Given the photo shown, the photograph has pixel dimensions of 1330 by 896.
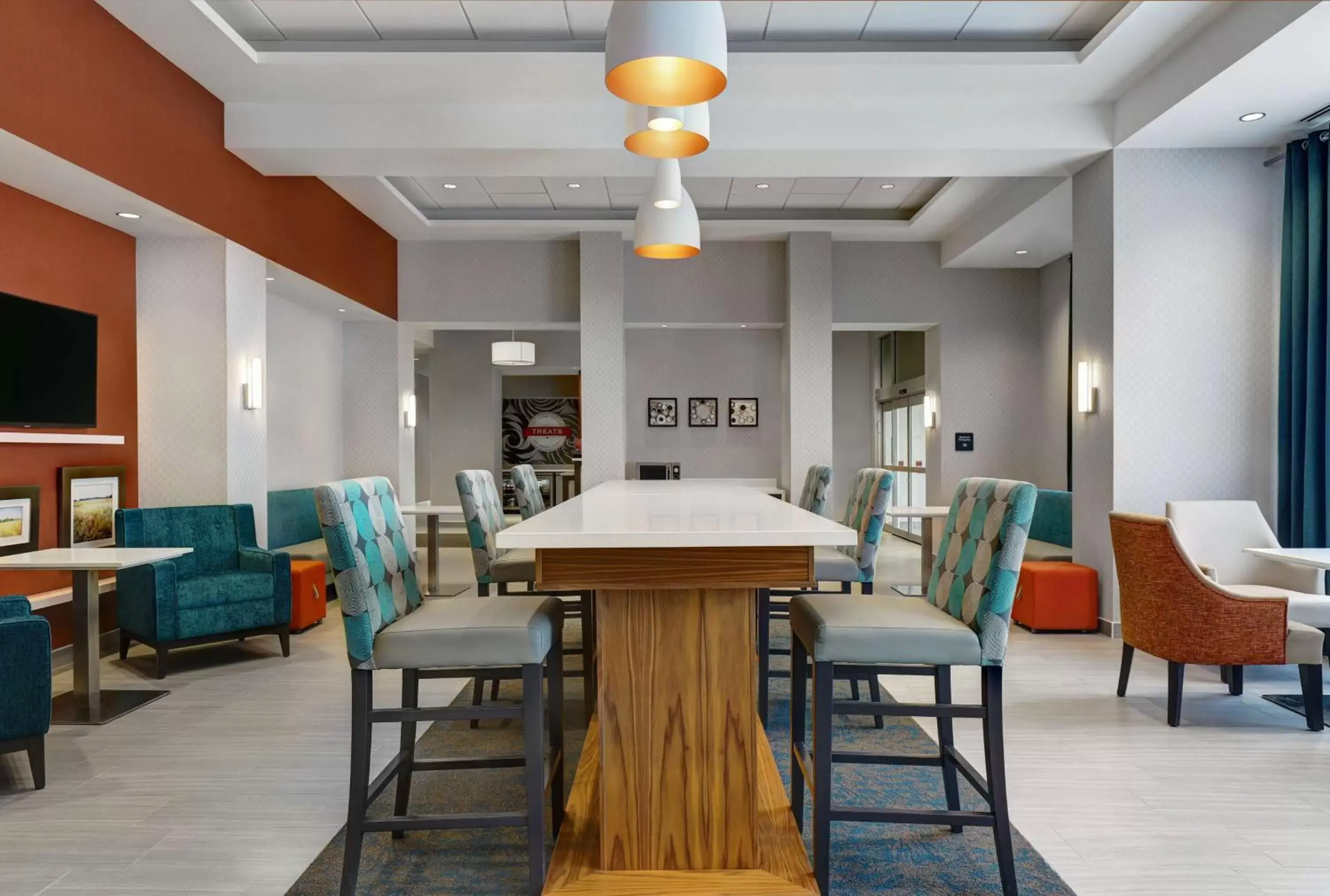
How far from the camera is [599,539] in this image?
1680mm

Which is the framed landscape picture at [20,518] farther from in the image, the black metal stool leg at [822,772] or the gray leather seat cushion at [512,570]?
the black metal stool leg at [822,772]

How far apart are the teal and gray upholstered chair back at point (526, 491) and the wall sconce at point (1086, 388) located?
3.33 m

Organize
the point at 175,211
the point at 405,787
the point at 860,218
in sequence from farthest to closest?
the point at 860,218 → the point at 175,211 → the point at 405,787

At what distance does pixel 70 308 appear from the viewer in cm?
431

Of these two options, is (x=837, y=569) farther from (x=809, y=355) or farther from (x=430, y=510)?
(x=809, y=355)

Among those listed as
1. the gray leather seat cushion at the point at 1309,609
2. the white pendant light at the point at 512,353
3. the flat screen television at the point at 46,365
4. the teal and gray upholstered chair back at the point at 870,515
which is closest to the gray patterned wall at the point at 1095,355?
the gray leather seat cushion at the point at 1309,609

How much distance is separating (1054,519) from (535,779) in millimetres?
5372

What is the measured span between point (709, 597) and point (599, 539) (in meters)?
0.37

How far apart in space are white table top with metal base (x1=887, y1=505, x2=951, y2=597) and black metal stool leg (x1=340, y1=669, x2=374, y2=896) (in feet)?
13.6

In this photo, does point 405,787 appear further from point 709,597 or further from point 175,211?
point 175,211

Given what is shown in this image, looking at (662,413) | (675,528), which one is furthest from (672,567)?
(662,413)

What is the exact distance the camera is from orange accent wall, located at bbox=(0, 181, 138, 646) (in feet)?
13.1

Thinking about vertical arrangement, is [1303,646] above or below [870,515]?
below

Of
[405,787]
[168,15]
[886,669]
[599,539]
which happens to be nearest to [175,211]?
[168,15]
